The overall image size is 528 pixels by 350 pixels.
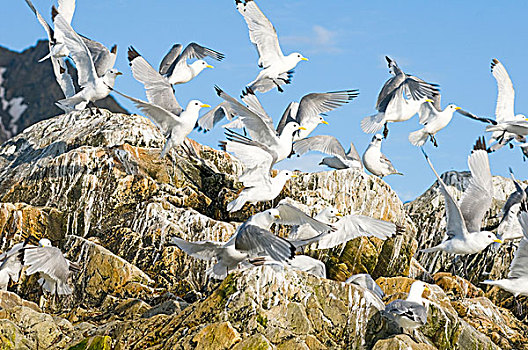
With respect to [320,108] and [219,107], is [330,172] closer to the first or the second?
[320,108]

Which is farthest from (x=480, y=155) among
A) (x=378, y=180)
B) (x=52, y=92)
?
(x=52, y=92)

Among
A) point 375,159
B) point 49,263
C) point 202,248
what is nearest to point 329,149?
point 375,159

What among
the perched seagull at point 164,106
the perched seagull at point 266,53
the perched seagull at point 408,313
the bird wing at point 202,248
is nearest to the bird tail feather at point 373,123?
the perched seagull at point 266,53

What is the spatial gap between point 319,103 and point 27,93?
47965 mm

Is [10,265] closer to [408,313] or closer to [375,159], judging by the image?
[408,313]

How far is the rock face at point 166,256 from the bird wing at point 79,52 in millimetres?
1185

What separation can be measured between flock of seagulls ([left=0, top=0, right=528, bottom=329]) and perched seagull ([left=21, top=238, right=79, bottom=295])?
1cm

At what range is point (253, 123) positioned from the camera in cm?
1183

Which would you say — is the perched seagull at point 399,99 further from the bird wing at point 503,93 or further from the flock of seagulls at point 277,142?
the bird wing at point 503,93

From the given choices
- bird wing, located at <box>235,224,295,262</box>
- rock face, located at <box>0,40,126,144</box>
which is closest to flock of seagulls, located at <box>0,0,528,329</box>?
bird wing, located at <box>235,224,295,262</box>

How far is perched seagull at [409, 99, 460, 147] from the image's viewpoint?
48.3ft

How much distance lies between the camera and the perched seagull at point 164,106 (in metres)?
12.8

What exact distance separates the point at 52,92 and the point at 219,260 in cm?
4848

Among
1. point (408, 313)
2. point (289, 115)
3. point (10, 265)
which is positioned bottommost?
point (10, 265)
